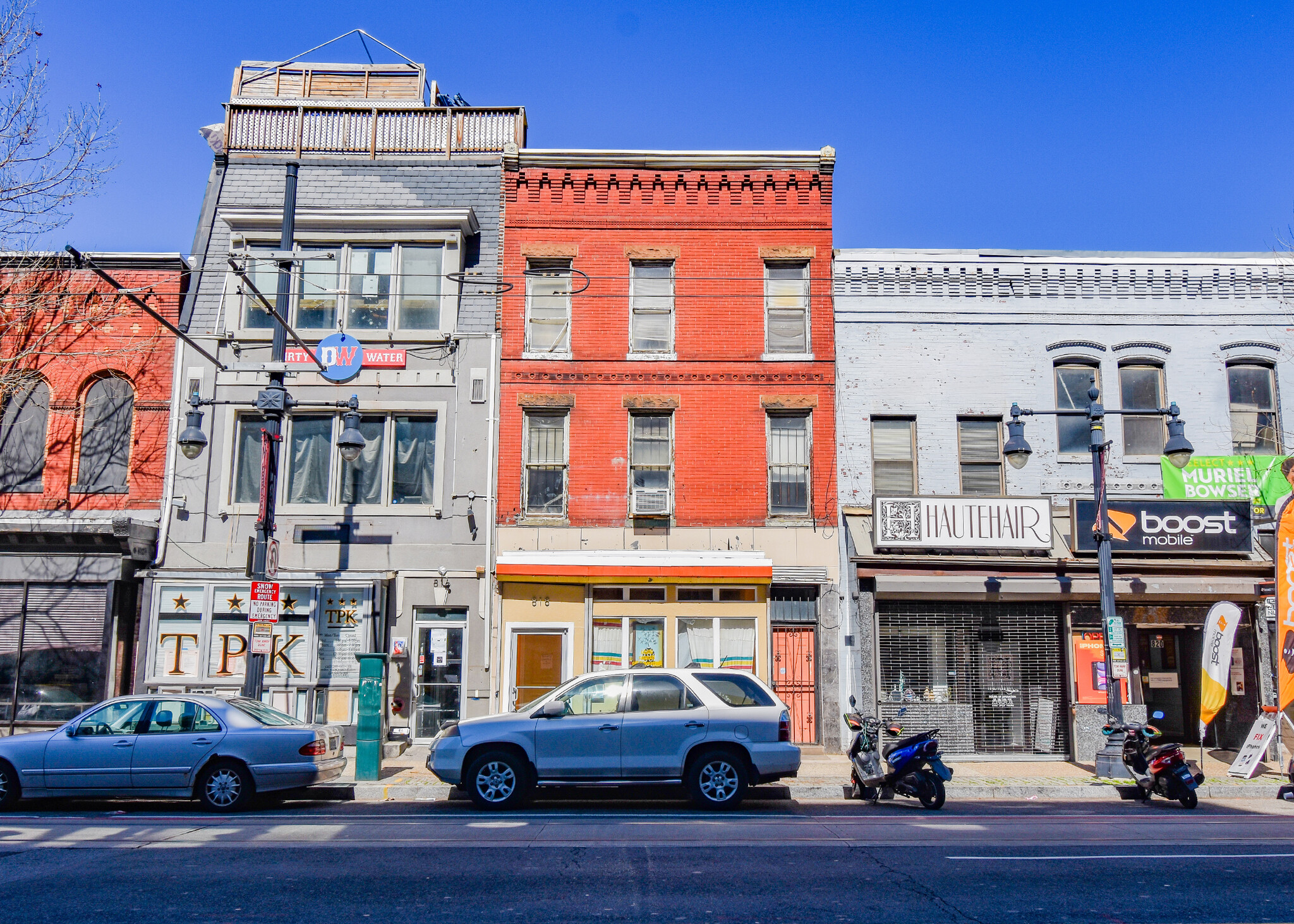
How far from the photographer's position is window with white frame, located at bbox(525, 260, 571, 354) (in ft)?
62.3

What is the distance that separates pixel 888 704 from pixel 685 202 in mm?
10228

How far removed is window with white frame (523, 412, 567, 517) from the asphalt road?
721 cm

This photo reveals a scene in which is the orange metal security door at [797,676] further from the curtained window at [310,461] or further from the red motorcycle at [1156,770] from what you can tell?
the curtained window at [310,461]

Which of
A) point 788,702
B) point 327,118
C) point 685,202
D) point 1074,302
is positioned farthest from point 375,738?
point 1074,302

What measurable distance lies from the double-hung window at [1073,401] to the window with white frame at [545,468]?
363 inches

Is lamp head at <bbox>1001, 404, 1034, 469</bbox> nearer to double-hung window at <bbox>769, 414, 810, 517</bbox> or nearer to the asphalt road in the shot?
double-hung window at <bbox>769, 414, 810, 517</bbox>

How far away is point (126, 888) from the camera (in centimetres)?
759

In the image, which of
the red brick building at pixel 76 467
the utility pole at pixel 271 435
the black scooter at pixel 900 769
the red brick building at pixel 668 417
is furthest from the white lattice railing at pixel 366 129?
the black scooter at pixel 900 769

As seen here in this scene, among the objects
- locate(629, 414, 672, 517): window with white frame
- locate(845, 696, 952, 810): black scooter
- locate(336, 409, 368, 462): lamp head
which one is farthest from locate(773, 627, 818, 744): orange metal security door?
locate(336, 409, 368, 462): lamp head

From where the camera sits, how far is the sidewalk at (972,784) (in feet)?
43.3

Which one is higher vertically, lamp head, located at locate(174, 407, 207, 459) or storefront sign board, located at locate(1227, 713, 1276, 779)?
lamp head, located at locate(174, 407, 207, 459)

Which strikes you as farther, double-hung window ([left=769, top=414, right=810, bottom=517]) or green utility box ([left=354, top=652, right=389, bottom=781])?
double-hung window ([left=769, top=414, right=810, bottom=517])

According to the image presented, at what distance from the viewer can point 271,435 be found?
15180mm

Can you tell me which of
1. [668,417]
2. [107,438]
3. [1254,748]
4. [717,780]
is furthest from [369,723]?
[1254,748]
